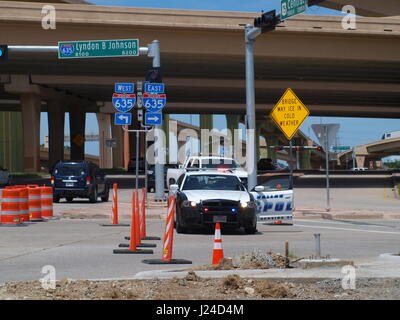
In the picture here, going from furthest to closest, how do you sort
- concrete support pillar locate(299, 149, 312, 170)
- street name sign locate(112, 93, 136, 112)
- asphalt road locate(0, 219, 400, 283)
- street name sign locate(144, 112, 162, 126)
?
concrete support pillar locate(299, 149, 312, 170), street name sign locate(144, 112, 162, 126), street name sign locate(112, 93, 136, 112), asphalt road locate(0, 219, 400, 283)

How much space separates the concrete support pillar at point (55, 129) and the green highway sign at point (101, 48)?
129 feet

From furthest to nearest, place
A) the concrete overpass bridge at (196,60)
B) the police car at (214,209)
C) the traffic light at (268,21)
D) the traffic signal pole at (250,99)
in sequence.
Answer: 1. the concrete overpass bridge at (196,60)
2. the traffic signal pole at (250,99)
3. the traffic light at (268,21)
4. the police car at (214,209)

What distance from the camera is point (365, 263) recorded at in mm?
11312

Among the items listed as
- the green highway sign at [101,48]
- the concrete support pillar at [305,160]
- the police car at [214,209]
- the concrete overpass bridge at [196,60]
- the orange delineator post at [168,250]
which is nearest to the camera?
the orange delineator post at [168,250]

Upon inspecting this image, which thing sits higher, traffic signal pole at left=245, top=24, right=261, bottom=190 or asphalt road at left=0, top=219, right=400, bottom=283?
traffic signal pole at left=245, top=24, right=261, bottom=190

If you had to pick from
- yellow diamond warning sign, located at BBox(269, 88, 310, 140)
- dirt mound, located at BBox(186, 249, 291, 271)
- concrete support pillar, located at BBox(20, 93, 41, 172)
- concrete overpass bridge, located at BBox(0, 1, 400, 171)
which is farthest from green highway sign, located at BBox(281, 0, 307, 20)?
concrete support pillar, located at BBox(20, 93, 41, 172)

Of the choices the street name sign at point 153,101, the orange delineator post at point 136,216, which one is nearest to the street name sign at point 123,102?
the street name sign at point 153,101

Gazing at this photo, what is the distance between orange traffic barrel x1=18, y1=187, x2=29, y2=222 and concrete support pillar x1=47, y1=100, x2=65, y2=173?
48.7 meters

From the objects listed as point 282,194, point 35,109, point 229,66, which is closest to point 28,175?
point 35,109

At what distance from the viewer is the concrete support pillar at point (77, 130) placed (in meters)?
76.1

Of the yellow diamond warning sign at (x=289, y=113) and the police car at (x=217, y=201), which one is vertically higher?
the yellow diamond warning sign at (x=289, y=113)

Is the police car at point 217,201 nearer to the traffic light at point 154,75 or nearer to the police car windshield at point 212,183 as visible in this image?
the police car windshield at point 212,183

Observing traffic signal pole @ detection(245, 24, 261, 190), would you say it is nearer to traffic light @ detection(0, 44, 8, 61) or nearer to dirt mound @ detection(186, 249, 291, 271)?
traffic light @ detection(0, 44, 8, 61)

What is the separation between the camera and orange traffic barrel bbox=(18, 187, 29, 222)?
69.0ft
